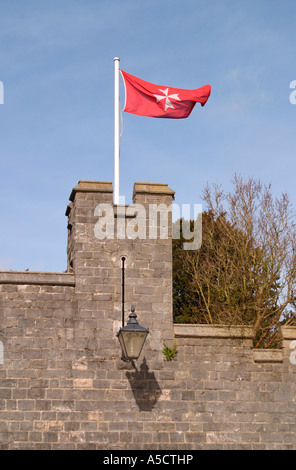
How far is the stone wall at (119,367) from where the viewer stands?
1181 cm

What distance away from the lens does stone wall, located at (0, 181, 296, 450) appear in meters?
11.8

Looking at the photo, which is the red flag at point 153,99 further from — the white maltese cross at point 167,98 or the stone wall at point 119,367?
the stone wall at point 119,367

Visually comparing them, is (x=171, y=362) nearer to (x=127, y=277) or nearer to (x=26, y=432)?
(x=127, y=277)

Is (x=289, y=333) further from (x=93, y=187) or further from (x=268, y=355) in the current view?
(x=93, y=187)

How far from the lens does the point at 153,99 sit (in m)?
14.2

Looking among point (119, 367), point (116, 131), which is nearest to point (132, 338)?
point (119, 367)

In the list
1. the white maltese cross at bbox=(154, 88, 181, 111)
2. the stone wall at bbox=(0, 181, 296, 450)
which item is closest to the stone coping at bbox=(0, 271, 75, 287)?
the stone wall at bbox=(0, 181, 296, 450)

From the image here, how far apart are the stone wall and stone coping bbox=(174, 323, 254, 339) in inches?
0.7

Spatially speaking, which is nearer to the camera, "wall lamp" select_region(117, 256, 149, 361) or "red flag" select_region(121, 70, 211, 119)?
"wall lamp" select_region(117, 256, 149, 361)

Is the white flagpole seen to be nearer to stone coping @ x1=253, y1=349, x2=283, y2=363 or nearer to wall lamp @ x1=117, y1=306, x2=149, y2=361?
wall lamp @ x1=117, y1=306, x2=149, y2=361

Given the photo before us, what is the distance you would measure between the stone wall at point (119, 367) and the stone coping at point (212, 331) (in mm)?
18

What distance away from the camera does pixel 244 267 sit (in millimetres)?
17828

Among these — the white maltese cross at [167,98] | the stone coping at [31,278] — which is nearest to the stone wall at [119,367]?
the stone coping at [31,278]
